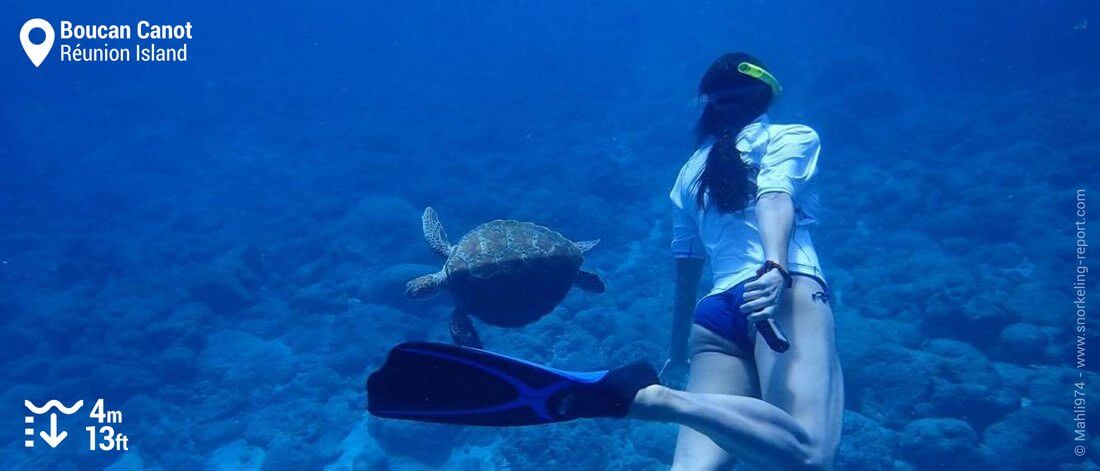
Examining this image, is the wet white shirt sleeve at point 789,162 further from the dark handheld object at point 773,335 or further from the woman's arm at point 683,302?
the woman's arm at point 683,302

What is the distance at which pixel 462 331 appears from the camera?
7.02 meters

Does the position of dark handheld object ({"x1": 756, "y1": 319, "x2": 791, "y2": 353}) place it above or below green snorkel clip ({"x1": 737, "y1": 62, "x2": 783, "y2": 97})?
below

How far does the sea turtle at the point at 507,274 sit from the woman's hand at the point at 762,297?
4.16m

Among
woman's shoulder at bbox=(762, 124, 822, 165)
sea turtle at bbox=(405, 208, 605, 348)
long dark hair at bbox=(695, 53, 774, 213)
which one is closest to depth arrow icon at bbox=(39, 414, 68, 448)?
sea turtle at bbox=(405, 208, 605, 348)

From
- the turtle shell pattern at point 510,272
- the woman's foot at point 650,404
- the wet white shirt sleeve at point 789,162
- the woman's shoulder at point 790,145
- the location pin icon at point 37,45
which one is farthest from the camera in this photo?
the location pin icon at point 37,45

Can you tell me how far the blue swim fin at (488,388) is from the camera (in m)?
2.32

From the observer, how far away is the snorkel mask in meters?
3.34

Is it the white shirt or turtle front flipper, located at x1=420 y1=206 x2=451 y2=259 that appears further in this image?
turtle front flipper, located at x1=420 y1=206 x2=451 y2=259

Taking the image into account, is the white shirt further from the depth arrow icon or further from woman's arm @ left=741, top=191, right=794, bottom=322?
the depth arrow icon

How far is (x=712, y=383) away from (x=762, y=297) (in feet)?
2.51

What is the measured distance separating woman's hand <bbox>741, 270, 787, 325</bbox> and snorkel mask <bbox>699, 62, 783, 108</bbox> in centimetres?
126

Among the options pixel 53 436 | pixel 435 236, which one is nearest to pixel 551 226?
pixel 435 236

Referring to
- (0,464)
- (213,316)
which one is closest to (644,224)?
(213,316)

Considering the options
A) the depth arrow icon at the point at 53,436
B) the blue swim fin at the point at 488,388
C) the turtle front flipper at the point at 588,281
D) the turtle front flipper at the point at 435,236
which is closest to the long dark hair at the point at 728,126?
the blue swim fin at the point at 488,388
